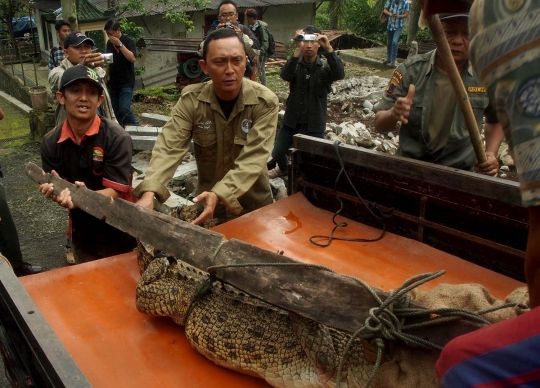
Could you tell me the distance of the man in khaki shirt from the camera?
295cm

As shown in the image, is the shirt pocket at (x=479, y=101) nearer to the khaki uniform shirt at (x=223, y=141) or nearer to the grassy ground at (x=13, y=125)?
the khaki uniform shirt at (x=223, y=141)

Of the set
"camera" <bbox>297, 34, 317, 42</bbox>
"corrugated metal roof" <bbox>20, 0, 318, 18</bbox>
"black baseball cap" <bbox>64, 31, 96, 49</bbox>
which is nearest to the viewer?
"black baseball cap" <bbox>64, 31, 96, 49</bbox>

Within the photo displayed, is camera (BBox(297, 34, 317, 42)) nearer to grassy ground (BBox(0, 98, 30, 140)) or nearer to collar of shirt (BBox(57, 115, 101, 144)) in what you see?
collar of shirt (BBox(57, 115, 101, 144))

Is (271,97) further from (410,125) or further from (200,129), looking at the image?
(410,125)

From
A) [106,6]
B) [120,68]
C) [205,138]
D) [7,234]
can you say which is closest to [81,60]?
[7,234]

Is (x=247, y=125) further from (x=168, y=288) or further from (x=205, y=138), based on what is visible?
(x=168, y=288)

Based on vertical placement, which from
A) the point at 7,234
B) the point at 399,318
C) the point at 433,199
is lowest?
the point at 7,234

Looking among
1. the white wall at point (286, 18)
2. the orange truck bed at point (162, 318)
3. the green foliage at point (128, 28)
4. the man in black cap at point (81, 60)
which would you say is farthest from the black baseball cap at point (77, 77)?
the white wall at point (286, 18)

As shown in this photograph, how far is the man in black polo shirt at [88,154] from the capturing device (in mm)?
3023

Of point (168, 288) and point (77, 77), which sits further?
point (77, 77)

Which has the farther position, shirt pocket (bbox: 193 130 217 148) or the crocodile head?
shirt pocket (bbox: 193 130 217 148)

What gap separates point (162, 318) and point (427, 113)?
1.92 metres

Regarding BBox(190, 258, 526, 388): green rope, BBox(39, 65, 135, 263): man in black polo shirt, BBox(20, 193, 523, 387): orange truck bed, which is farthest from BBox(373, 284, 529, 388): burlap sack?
BBox(39, 65, 135, 263): man in black polo shirt

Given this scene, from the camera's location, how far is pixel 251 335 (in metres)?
2.05
